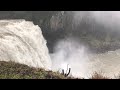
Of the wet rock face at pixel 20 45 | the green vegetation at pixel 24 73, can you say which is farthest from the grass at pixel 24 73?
the wet rock face at pixel 20 45

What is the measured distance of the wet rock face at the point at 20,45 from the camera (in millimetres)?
18047

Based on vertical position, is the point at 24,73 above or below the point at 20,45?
below

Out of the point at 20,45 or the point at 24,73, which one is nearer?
the point at 24,73

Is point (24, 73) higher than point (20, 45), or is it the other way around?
point (20, 45)

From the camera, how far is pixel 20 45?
20.1 m

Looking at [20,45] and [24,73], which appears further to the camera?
[20,45]

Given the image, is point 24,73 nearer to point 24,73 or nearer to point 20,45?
point 24,73

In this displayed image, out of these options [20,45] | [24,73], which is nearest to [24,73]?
[24,73]

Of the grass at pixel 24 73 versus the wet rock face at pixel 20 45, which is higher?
the wet rock face at pixel 20 45

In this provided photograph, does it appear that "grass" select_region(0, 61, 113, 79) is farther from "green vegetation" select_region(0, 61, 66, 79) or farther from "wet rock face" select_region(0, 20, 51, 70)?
"wet rock face" select_region(0, 20, 51, 70)

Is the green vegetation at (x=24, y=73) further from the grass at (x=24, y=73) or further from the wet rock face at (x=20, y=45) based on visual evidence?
the wet rock face at (x=20, y=45)

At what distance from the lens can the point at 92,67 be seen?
31.5 metres
